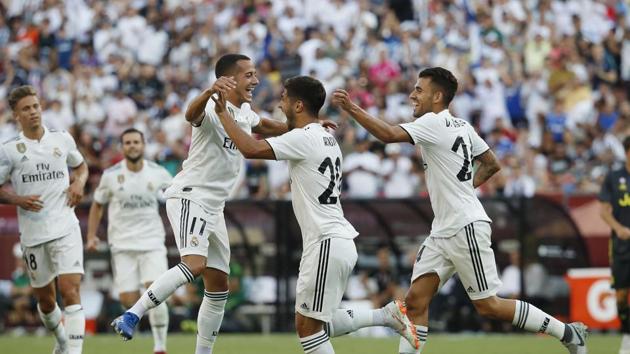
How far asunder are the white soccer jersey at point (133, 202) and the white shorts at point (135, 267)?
0.10m

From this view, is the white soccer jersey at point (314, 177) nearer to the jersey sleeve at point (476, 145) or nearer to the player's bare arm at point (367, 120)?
the player's bare arm at point (367, 120)

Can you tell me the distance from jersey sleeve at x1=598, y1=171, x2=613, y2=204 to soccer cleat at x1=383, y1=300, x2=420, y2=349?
4.93m

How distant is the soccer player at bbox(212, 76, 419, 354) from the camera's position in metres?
10.1

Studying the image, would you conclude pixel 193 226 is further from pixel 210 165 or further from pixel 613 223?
pixel 613 223

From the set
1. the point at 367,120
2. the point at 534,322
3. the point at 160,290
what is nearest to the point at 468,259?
the point at 534,322

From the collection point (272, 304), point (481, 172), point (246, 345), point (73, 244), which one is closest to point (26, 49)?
point (272, 304)

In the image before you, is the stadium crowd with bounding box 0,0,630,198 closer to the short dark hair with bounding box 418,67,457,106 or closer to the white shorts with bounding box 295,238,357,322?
the short dark hair with bounding box 418,67,457,106

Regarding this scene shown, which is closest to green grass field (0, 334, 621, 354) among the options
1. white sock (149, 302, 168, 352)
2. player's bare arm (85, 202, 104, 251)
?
white sock (149, 302, 168, 352)

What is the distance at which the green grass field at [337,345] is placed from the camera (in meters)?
15.4

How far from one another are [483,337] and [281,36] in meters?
9.88

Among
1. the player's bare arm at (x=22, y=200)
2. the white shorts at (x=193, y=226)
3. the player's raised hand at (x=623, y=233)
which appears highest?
the player's bare arm at (x=22, y=200)

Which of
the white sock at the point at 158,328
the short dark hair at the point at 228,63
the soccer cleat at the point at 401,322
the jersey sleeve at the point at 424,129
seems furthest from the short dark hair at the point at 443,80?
the white sock at the point at 158,328

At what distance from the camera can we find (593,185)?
20.6 meters

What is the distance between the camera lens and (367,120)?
10.2m
